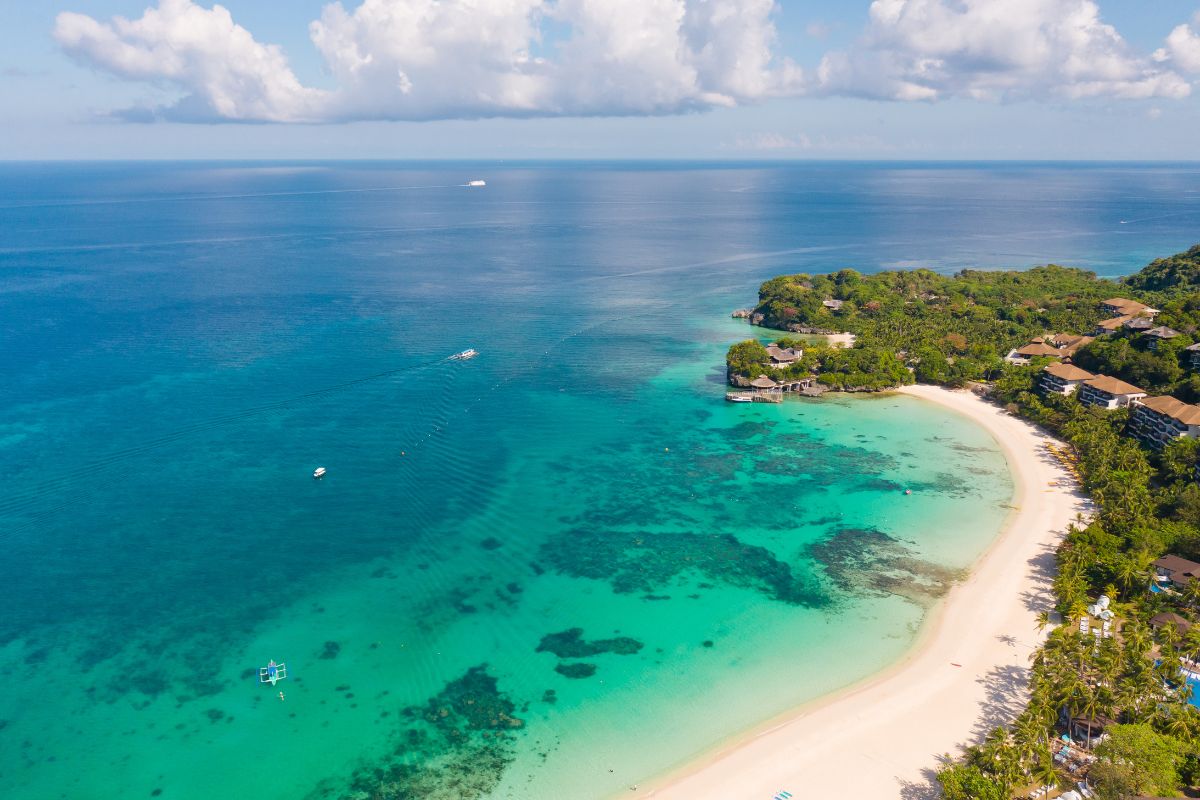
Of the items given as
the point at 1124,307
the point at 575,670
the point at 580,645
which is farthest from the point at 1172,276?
the point at 575,670

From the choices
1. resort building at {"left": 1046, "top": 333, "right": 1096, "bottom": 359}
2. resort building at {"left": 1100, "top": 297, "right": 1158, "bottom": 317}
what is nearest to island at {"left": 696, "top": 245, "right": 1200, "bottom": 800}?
resort building at {"left": 1046, "top": 333, "right": 1096, "bottom": 359}

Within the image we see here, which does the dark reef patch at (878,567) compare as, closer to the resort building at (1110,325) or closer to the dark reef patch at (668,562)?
the dark reef patch at (668,562)

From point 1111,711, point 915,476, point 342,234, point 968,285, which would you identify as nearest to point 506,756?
point 1111,711

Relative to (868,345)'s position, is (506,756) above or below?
below

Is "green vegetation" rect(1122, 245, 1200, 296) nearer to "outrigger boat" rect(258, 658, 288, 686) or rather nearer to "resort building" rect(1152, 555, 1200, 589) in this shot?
"resort building" rect(1152, 555, 1200, 589)

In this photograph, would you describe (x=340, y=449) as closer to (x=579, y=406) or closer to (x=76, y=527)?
(x=76, y=527)

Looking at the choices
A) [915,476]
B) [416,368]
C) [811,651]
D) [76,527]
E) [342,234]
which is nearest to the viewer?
[811,651]
